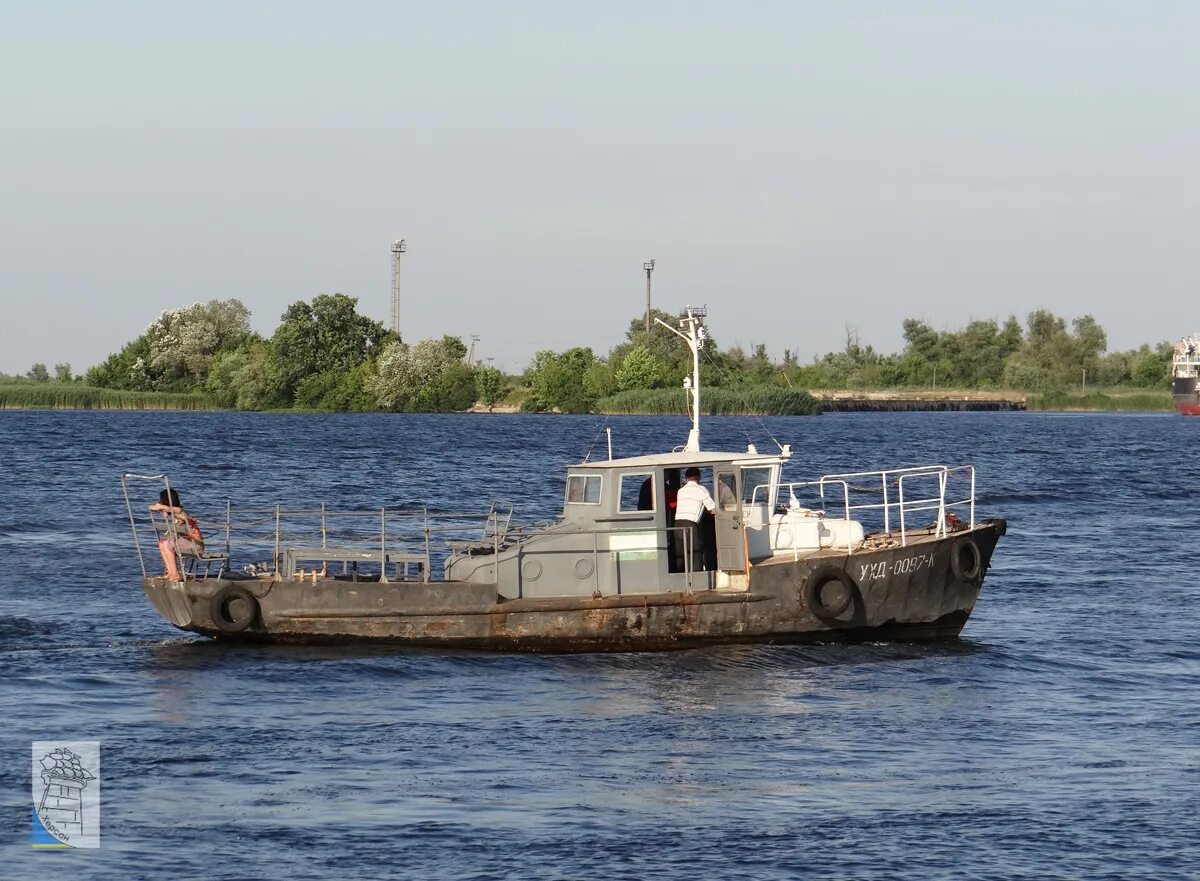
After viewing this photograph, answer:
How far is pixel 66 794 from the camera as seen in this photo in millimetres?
15828

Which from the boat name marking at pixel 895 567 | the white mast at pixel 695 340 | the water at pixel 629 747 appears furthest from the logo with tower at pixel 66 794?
the boat name marking at pixel 895 567

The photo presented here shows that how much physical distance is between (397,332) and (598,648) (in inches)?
5251

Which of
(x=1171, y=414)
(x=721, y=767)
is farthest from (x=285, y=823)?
(x=1171, y=414)

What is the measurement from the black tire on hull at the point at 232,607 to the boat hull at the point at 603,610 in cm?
4

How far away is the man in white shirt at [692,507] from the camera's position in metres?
22.8

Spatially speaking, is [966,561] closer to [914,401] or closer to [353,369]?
[353,369]

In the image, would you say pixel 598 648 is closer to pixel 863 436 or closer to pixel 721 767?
pixel 721 767

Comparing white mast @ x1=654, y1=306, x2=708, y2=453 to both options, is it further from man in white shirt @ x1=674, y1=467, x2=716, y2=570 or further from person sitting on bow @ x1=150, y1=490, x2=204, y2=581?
person sitting on bow @ x1=150, y1=490, x2=204, y2=581

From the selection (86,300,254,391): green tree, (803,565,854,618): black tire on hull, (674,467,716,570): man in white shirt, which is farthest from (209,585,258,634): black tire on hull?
(86,300,254,391): green tree

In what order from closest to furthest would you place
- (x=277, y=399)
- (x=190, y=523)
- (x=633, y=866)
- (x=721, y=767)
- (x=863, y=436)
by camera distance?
1. (x=633, y=866)
2. (x=721, y=767)
3. (x=190, y=523)
4. (x=863, y=436)
5. (x=277, y=399)

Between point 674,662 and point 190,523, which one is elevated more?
point 190,523

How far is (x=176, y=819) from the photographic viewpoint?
15.0m

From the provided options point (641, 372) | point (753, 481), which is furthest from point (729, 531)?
point (641, 372)

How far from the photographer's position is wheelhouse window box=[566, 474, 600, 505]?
23234 mm
